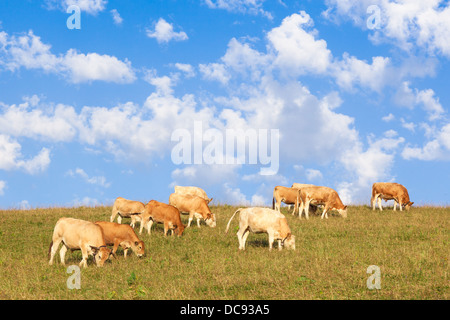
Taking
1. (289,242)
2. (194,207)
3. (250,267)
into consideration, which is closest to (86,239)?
(250,267)

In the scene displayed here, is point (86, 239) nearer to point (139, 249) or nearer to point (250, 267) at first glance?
point (139, 249)

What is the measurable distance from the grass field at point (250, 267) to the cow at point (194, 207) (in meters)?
0.55

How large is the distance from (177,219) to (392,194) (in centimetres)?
2009

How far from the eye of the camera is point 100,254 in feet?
51.8

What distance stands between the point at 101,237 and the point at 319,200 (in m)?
18.2

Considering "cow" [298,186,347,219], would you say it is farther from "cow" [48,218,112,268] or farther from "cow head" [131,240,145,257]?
"cow" [48,218,112,268]

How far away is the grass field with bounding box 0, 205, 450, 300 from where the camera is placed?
1251cm

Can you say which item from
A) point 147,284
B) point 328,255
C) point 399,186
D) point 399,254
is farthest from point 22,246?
point 399,186

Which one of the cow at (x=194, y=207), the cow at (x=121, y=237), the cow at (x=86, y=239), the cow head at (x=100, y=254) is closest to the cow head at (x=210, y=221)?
the cow at (x=194, y=207)

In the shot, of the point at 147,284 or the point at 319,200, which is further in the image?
the point at 319,200

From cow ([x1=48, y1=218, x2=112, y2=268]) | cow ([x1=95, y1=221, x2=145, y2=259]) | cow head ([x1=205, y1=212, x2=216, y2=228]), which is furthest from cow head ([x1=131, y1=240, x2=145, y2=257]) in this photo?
cow head ([x1=205, y1=212, x2=216, y2=228])
